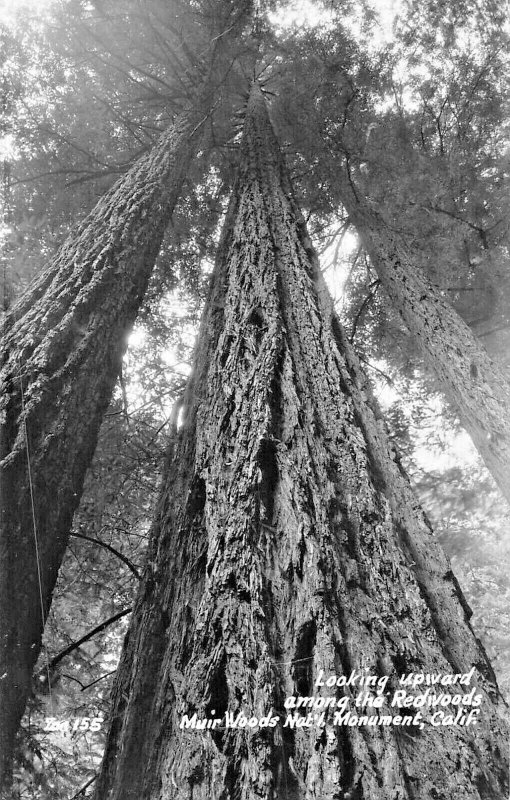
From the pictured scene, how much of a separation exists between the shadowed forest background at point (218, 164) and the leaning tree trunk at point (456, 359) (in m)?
0.25

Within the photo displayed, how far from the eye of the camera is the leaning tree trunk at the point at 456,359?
4047 millimetres

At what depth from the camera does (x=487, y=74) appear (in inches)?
264

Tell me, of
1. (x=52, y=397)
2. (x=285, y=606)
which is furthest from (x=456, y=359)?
(x=285, y=606)

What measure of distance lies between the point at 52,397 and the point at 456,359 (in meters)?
3.59

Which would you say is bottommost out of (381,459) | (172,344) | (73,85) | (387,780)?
(387,780)

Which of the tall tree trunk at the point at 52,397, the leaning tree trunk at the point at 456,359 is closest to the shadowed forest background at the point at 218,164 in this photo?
the leaning tree trunk at the point at 456,359

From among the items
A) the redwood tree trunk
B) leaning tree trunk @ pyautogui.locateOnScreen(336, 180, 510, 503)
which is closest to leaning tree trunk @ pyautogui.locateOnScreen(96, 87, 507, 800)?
the redwood tree trunk

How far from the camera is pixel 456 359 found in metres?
4.50

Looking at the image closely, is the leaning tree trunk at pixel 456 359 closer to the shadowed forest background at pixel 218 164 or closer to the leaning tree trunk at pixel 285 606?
the shadowed forest background at pixel 218 164

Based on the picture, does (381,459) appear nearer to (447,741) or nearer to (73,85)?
(447,741)

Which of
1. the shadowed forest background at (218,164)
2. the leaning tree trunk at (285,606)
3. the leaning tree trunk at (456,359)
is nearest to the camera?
the leaning tree trunk at (285,606)

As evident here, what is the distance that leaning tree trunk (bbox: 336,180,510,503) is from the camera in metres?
4.05

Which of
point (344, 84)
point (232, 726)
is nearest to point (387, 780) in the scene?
point (232, 726)

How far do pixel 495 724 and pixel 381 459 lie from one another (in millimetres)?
868
